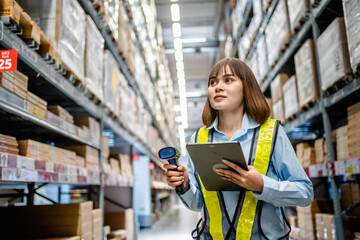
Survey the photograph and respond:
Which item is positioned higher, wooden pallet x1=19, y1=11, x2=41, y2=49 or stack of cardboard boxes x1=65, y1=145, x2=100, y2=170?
wooden pallet x1=19, y1=11, x2=41, y2=49

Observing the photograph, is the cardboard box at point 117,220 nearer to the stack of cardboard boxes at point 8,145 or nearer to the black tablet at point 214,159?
the stack of cardboard boxes at point 8,145

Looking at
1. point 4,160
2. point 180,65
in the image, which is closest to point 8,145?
point 4,160

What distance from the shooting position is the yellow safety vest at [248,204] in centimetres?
139

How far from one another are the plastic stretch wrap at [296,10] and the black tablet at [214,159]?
11.0ft

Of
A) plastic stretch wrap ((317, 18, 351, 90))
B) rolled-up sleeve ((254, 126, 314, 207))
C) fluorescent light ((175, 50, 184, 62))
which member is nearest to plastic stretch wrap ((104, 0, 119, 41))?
plastic stretch wrap ((317, 18, 351, 90))

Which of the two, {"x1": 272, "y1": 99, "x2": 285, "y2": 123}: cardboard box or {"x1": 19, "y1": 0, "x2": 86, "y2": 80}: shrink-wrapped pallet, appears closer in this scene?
{"x1": 19, "y1": 0, "x2": 86, "y2": 80}: shrink-wrapped pallet

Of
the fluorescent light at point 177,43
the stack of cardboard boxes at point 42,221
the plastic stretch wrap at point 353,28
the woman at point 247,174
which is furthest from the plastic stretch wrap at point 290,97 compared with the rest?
the fluorescent light at point 177,43

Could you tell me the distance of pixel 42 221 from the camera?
9.86 ft

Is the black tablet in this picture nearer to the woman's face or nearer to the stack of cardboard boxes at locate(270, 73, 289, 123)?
the woman's face

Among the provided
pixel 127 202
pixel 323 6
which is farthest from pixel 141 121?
pixel 323 6

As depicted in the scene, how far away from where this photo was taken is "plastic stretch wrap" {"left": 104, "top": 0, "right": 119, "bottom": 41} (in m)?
4.24

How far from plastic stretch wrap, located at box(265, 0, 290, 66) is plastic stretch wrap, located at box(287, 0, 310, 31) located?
21 cm

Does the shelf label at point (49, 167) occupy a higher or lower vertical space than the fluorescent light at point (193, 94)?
lower

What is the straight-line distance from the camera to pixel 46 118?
2.63 meters
